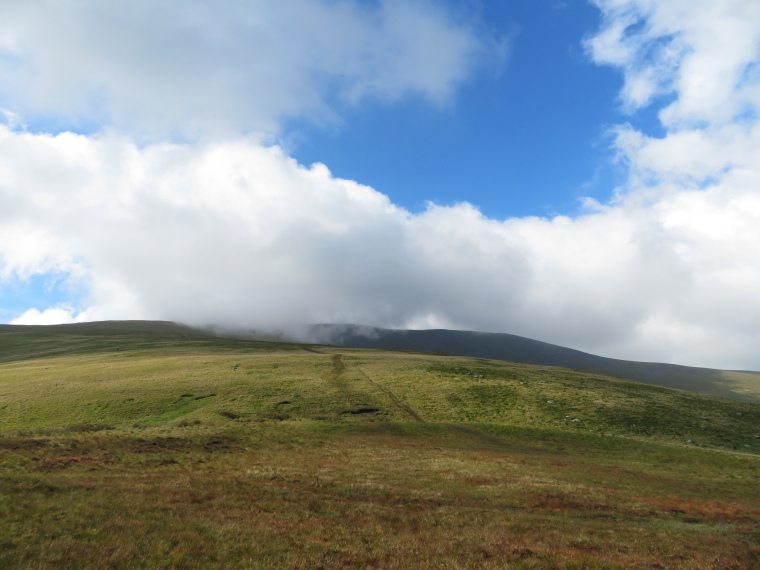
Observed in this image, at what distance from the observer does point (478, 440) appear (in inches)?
1927

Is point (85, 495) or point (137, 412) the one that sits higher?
point (85, 495)

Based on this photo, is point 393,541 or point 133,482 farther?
point 133,482

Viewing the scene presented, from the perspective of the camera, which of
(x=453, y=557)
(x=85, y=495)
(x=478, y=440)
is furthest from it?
(x=478, y=440)

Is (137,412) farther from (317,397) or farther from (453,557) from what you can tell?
(453,557)

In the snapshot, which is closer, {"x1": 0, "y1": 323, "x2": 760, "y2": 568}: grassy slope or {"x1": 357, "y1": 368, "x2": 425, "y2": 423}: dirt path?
{"x1": 0, "y1": 323, "x2": 760, "y2": 568}: grassy slope

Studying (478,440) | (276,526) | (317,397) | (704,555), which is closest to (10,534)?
(276,526)

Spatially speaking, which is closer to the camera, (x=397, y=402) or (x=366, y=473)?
(x=366, y=473)

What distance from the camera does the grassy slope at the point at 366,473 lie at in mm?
16281

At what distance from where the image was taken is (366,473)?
3161cm

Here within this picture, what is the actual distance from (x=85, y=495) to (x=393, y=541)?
1599 centimetres

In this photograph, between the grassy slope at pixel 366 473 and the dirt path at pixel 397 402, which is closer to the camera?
the grassy slope at pixel 366 473

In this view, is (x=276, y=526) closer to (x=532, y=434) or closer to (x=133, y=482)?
(x=133, y=482)

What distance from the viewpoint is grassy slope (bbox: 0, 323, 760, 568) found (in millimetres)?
16281

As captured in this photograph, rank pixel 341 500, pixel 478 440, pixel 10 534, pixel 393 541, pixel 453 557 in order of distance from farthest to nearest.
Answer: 1. pixel 478 440
2. pixel 341 500
3. pixel 393 541
4. pixel 453 557
5. pixel 10 534
